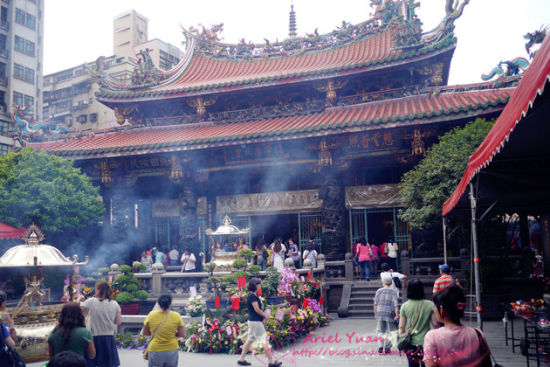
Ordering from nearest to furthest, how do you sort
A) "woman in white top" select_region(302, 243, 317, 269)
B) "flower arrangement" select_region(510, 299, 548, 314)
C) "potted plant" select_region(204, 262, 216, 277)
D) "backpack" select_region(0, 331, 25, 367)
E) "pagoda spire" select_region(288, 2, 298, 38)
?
"backpack" select_region(0, 331, 25, 367) < "flower arrangement" select_region(510, 299, 548, 314) < "potted plant" select_region(204, 262, 216, 277) < "woman in white top" select_region(302, 243, 317, 269) < "pagoda spire" select_region(288, 2, 298, 38)

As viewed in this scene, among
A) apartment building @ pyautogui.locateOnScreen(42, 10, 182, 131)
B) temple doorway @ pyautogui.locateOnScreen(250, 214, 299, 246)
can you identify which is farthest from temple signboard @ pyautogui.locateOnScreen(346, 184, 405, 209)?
apartment building @ pyautogui.locateOnScreen(42, 10, 182, 131)

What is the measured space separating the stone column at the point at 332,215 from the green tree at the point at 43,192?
27.9ft

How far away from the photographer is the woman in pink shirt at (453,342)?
339cm

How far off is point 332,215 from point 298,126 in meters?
3.29

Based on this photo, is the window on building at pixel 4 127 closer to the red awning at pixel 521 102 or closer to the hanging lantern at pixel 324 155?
the hanging lantern at pixel 324 155

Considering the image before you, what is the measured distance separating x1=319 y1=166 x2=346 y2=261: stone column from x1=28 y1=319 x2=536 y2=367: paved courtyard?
177 inches

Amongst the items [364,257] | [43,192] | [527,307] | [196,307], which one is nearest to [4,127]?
[43,192]

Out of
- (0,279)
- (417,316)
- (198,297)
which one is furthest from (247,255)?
(0,279)

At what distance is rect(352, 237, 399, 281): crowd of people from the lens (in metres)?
14.5

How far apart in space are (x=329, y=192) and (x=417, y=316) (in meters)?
10.1

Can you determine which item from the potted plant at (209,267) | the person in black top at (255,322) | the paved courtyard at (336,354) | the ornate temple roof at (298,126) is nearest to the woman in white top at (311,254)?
the potted plant at (209,267)

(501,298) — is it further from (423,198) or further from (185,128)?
(185,128)

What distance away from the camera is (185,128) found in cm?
1841

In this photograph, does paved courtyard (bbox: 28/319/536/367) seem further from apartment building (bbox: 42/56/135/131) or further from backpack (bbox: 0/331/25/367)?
apartment building (bbox: 42/56/135/131)
